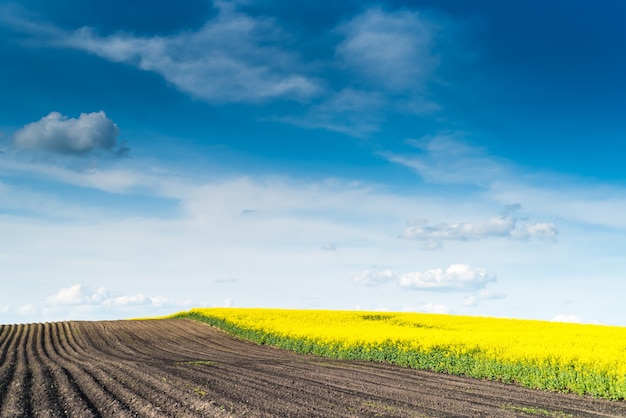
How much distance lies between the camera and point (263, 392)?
1652 centimetres

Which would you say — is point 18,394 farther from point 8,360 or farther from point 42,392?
point 8,360

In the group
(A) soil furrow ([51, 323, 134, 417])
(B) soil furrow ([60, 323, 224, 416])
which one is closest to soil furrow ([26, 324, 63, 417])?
(A) soil furrow ([51, 323, 134, 417])

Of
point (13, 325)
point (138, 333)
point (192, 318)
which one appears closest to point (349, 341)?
point (138, 333)

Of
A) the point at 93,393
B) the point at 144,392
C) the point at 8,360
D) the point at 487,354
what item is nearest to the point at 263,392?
the point at 144,392

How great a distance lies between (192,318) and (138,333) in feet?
38.6

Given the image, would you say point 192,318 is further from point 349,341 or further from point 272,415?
point 272,415

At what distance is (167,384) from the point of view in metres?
17.6

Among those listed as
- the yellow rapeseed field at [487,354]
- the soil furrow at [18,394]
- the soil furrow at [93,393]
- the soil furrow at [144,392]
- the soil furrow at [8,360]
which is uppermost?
the yellow rapeseed field at [487,354]

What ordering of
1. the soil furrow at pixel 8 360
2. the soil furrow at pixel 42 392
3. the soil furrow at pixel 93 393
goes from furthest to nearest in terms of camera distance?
the soil furrow at pixel 8 360 → the soil furrow at pixel 42 392 → the soil furrow at pixel 93 393

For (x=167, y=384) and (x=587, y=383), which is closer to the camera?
(x=167, y=384)

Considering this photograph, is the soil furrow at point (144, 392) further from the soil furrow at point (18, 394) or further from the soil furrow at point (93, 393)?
the soil furrow at point (18, 394)

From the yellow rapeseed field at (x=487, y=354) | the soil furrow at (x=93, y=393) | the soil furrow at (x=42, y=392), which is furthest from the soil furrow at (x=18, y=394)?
the yellow rapeseed field at (x=487, y=354)

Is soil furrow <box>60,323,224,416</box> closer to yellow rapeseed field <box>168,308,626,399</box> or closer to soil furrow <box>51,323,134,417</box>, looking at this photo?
soil furrow <box>51,323,134,417</box>

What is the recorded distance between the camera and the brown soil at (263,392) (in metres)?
14.3
